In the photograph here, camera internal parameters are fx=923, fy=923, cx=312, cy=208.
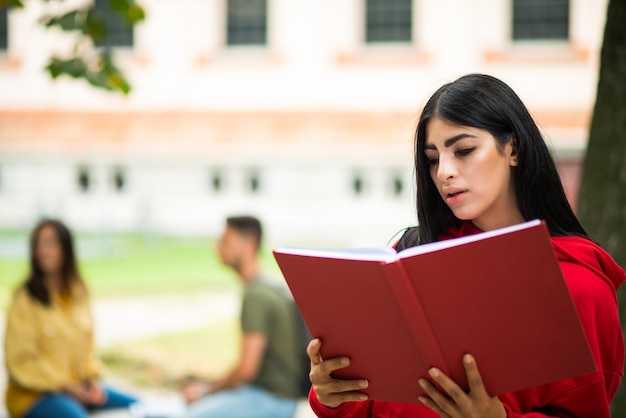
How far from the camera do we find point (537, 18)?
14648mm

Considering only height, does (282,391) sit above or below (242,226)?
below

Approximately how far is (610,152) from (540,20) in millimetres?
11966

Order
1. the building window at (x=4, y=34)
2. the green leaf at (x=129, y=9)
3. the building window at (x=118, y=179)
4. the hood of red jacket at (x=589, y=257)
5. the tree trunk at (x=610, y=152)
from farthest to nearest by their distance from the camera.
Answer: the building window at (x=4, y=34) < the building window at (x=118, y=179) < the green leaf at (x=129, y=9) < the tree trunk at (x=610, y=152) < the hood of red jacket at (x=589, y=257)

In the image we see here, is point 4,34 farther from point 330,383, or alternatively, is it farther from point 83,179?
point 330,383

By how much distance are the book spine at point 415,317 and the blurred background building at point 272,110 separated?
474 inches

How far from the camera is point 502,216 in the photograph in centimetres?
194

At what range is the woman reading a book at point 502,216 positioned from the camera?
5.77 ft

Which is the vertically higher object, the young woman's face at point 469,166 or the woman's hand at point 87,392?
the young woman's face at point 469,166

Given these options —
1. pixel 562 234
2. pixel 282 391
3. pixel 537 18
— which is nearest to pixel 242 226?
pixel 282 391

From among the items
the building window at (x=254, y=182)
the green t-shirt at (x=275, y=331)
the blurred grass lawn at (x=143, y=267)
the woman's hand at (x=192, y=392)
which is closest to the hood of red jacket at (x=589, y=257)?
the green t-shirt at (x=275, y=331)

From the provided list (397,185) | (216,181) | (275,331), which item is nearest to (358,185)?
(397,185)

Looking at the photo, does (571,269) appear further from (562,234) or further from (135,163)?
(135,163)

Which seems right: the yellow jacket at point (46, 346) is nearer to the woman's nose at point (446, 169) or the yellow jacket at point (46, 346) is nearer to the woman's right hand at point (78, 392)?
the woman's right hand at point (78, 392)

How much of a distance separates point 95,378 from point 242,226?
1.25m
